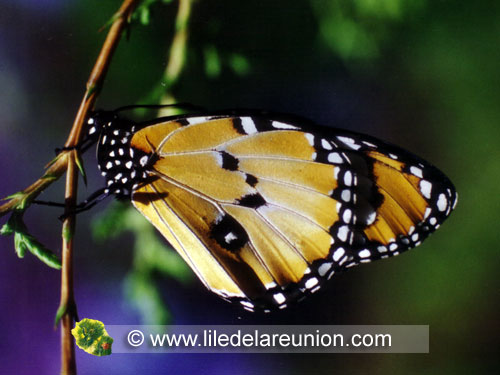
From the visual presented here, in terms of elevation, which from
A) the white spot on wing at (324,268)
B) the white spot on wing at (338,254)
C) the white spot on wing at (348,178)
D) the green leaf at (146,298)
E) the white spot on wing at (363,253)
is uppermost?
the white spot on wing at (348,178)

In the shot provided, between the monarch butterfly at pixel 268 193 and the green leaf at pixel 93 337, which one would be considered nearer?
the monarch butterfly at pixel 268 193

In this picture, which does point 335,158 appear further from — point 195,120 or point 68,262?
point 68,262

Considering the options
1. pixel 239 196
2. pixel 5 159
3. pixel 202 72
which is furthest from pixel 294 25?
pixel 5 159

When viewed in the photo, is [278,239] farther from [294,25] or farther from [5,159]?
[5,159]

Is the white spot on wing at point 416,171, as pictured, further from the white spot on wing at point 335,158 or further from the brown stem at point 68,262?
the brown stem at point 68,262

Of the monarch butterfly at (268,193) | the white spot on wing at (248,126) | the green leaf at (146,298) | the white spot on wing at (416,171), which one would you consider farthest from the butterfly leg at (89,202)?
the white spot on wing at (416,171)

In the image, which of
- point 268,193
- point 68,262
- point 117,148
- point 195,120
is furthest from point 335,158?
point 68,262
